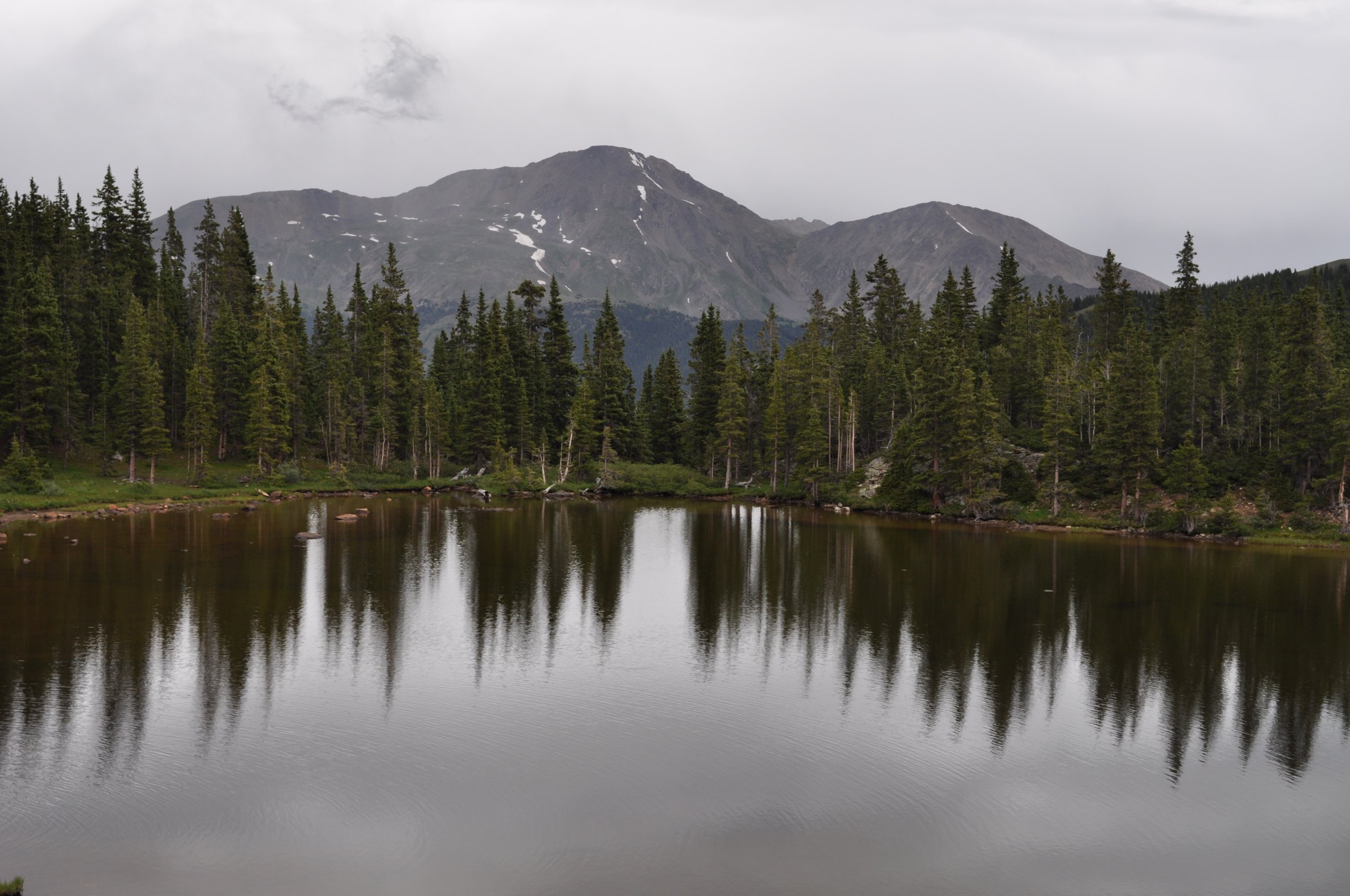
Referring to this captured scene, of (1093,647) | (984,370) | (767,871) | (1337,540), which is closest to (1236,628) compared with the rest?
(1093,647)

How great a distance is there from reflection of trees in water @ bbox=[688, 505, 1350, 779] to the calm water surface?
220mm

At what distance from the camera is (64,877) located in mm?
15688

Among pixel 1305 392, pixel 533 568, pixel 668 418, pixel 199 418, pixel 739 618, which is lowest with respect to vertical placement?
pixel 739 618

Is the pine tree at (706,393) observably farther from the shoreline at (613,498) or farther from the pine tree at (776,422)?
the shoreline at (613,498)

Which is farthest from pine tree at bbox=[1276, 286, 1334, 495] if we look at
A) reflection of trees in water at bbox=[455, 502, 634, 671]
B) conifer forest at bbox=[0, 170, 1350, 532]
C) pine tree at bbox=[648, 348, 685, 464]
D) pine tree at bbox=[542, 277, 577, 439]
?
pine tree at bbox=[542, 277, 577, 439]

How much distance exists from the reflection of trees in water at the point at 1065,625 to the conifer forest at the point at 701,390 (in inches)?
766

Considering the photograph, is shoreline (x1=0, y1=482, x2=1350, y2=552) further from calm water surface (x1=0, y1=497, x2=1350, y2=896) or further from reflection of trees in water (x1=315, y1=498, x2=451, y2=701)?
calm water surface (x1=0, y1=497, x2=1350, y2=896)

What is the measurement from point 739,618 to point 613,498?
64987mm

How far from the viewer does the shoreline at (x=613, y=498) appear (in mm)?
66875

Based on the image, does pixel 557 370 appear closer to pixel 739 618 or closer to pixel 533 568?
pixel 533 568

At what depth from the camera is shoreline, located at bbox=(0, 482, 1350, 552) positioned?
66.9 m

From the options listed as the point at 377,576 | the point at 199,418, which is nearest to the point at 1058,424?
the point at 377,576

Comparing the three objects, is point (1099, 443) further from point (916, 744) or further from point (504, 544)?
point (916, 744)

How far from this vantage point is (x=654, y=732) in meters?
24.6
